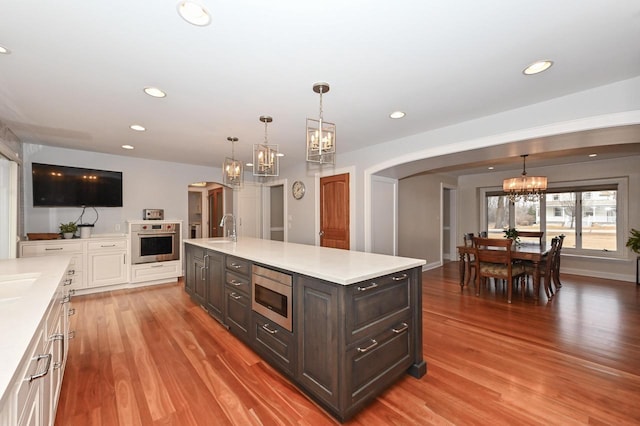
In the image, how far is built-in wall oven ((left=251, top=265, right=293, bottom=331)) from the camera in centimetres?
202

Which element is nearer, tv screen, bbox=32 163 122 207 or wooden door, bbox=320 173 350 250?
tv screen, bbox=32 163 122 207

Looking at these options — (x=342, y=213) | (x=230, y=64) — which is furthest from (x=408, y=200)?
(x=230, y=64)

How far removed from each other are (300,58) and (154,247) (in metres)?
4.38

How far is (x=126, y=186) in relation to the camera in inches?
196

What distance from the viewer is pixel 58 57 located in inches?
73.2

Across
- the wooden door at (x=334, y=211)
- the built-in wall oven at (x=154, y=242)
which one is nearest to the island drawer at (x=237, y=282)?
the wooden door at (x=334, y=211)

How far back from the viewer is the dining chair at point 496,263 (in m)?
3.95

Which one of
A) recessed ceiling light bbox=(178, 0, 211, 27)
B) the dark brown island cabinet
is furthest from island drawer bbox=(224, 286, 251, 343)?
recessed ceiling light bbox=(178, 0, 211, 27)

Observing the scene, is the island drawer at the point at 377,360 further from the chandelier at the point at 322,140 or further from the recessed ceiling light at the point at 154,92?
the recessed ceiling light at the point at 154,92

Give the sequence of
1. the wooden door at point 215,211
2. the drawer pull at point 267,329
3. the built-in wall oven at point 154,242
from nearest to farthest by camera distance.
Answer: the drawer pull at point 267,329, the built-in wall oven at point 154,242, the wooden door at point 215,211

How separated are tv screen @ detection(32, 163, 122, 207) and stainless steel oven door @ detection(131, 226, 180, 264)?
0.77 meters

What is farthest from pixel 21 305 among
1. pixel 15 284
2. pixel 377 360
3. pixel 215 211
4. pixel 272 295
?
pixel 215 211

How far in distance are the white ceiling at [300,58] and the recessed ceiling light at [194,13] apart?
4 cm

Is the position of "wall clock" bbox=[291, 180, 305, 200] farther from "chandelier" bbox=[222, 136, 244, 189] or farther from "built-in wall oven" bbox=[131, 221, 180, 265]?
"built-in wall oven" bbox=[131, 221, 180, 265]
